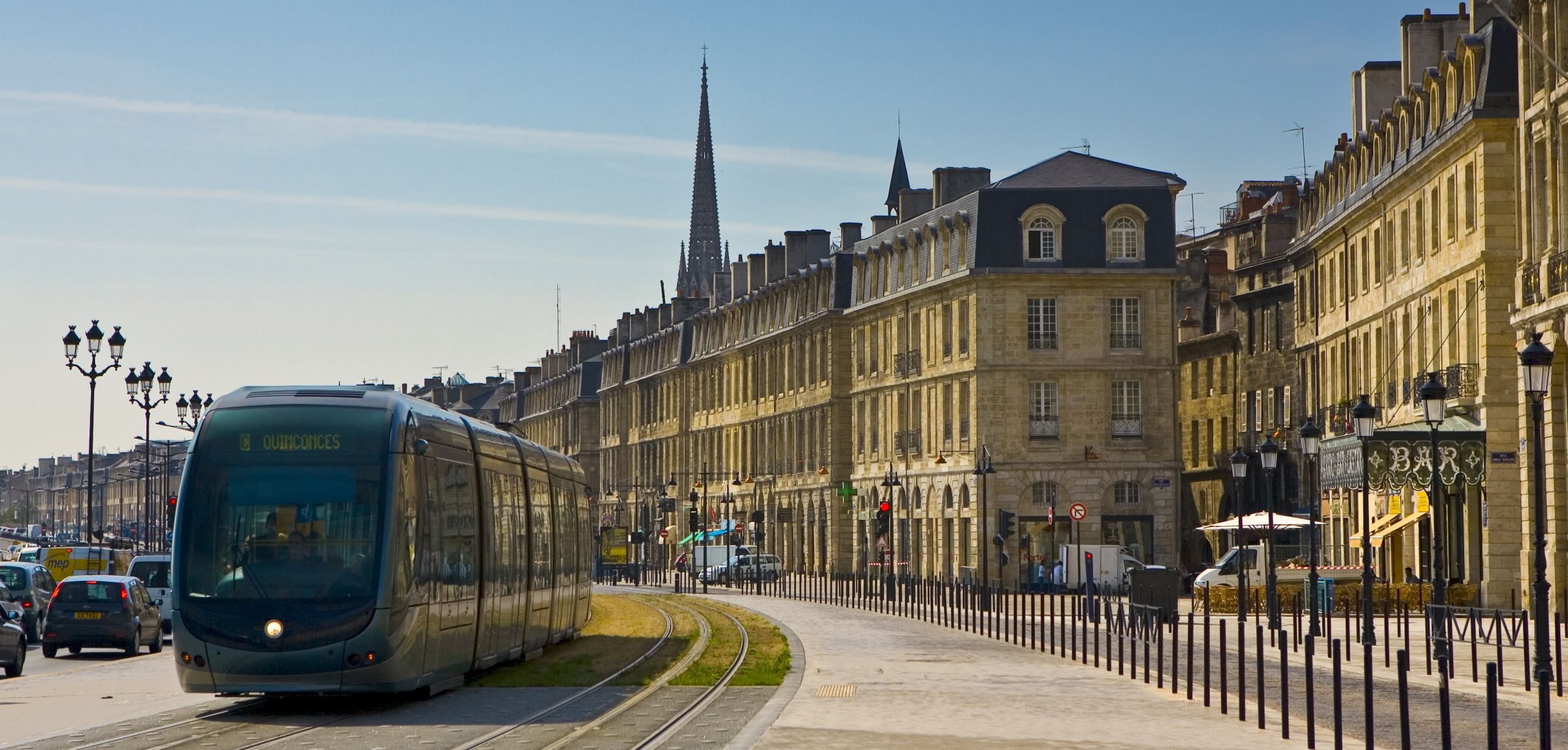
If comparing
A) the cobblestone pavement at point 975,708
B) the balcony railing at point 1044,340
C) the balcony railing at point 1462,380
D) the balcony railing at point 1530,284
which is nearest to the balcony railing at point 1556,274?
the balcony railing at point 1530,284

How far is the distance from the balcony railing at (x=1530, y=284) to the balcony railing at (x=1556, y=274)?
41 centimetres

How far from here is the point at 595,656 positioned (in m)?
31.3

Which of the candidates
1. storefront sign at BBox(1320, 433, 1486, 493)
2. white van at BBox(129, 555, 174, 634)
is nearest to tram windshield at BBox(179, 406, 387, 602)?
white van at BBox(129, 555, 174, 634)

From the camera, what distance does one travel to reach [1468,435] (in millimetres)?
44625

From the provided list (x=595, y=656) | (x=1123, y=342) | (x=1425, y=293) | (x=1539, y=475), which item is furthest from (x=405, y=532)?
(x=1123, y=342)

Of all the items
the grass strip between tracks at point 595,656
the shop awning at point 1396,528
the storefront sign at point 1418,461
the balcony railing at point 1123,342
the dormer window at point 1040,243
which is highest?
the dormer window at point 1040,243

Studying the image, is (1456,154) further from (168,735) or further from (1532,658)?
(168,735)

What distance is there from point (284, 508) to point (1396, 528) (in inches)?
1423

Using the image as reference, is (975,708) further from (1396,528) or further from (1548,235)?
(1396,528)

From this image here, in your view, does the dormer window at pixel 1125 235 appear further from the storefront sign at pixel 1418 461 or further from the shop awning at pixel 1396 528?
the storefront sign at pixel 1418 461

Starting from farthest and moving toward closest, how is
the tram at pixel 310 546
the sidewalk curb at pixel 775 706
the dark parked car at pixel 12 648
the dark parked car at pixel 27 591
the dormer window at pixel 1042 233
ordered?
the dormer window at pixel 1042 233 → the dark parked car at pixel 27 591 → the dark parked car at pixel 12 648 → the tram at pixel 310 546 → the sidewalk curb at pixel 775 706

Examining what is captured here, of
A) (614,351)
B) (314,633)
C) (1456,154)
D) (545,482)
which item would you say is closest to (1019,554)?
(1456,154)

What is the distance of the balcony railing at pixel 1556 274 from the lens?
36.1 meters

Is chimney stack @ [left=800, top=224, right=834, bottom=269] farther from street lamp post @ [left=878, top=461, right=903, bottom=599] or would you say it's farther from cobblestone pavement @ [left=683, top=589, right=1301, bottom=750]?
cobblestone pavement @ [left=683, top=589, right=1301, bottom=750]
